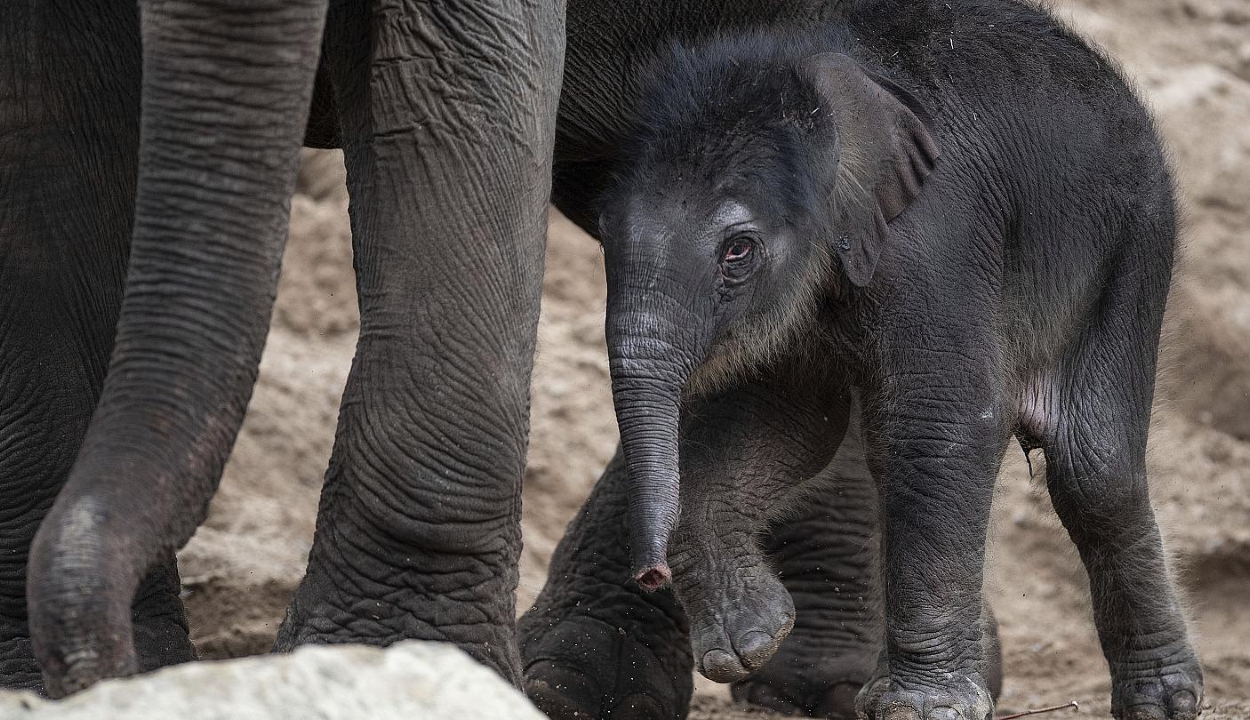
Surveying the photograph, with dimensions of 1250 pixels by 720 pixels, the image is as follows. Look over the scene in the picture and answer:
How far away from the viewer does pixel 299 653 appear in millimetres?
2271

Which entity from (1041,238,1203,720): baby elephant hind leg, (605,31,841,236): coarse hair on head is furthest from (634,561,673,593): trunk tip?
(1041,238,1203,720): baby elephant hind leg

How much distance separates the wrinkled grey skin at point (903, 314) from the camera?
12.0 feet

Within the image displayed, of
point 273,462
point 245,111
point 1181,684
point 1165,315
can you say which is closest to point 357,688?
point 245,111

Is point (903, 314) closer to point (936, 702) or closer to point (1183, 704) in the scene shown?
point (936, 702)

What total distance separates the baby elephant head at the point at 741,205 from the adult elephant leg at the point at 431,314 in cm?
46

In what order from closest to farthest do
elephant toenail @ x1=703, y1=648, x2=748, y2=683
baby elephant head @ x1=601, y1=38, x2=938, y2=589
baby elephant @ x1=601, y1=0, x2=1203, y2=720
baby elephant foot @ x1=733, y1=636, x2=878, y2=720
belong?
1. baby elephant head @ x1=601, y1=38, x2=938, y2=589
2. baby elephant @ x1=601, y1=0, x2=1203, y2=720
3. elephant toenail @ x1=703, y1=648, x2=748, y2=683
4. baby elephant foot @ x1=733, y1=636, x2=878, y2=720

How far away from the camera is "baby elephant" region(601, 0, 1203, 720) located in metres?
3.65

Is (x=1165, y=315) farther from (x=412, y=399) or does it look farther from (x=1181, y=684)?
(x=412, y=399)

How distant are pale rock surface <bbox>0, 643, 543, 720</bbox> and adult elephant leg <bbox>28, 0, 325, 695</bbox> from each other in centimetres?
15

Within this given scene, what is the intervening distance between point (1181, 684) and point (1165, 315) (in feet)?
2.88

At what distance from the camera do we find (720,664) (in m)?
3.76

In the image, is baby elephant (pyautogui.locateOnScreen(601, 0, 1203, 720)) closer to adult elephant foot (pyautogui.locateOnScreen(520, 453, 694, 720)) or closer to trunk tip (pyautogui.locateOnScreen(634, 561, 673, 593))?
trunk tip (pyautogui.locateOnScreen(634, 561, 673, 593))

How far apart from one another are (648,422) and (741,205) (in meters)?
0.50

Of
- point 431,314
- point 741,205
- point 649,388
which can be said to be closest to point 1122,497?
point 741,205
